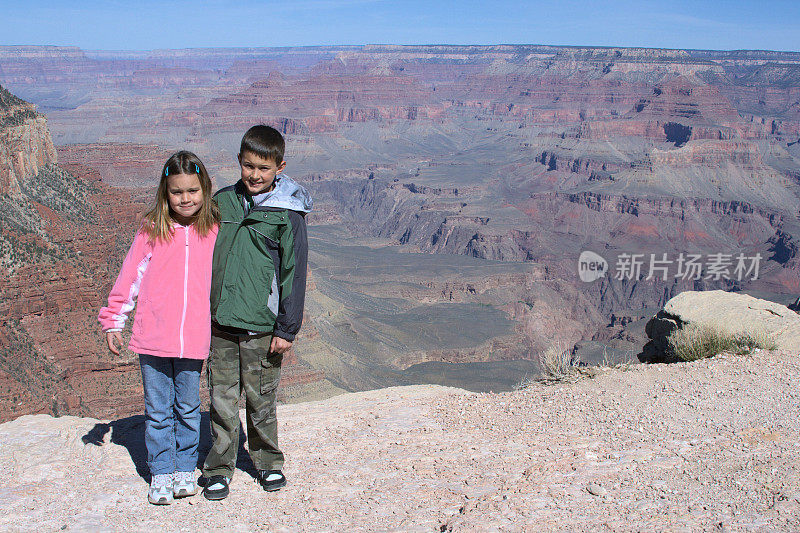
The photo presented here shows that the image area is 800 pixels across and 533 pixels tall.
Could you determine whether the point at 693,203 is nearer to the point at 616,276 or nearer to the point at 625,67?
the point at 616,276

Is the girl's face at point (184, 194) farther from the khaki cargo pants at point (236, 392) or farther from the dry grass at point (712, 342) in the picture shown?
the dry grass at point (712, 342)

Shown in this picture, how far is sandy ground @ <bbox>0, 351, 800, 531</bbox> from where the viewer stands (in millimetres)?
4266

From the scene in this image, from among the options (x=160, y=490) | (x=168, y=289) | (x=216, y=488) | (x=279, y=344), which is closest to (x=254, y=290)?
(x=279, y=344)

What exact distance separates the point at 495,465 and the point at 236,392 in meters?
2.18

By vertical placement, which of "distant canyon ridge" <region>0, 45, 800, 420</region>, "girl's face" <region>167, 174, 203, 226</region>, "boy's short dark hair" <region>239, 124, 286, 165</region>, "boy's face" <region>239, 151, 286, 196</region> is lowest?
"distant canyon ridge" <region>0, 45, 800, 420</region>

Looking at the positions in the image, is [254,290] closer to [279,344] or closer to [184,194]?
[279,344]

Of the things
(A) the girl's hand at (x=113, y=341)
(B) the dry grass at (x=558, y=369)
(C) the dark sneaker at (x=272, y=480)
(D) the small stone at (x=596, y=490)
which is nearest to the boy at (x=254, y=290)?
(C) the dark sneaker at (x=272, y=480)

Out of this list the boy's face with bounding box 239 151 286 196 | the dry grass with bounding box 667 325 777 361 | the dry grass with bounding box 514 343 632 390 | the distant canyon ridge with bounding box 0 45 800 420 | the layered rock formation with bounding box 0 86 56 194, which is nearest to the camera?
the boy's face with bounding box 239 151 286 196

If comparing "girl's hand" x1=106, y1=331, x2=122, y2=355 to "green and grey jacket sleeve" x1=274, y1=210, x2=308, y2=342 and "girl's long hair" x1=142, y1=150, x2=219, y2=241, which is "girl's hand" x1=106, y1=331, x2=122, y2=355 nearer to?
"girl's long hair" x1=142, y1=150, x2=219, y2=241

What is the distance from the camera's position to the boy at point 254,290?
4.53m

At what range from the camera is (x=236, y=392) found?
4.79 m

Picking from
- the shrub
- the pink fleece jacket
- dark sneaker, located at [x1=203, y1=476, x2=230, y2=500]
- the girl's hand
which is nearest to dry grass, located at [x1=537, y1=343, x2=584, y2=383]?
the shrub

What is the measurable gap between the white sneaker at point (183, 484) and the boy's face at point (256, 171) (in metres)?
2.18

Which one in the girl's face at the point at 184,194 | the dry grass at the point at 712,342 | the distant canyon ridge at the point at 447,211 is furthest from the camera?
the distant canyon ridge at the point at 447,211
